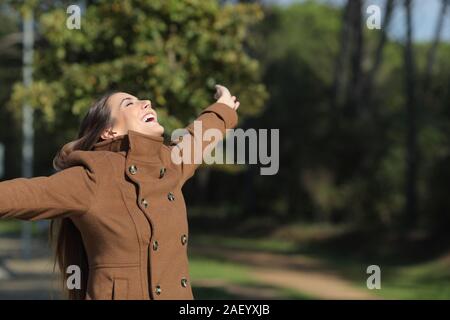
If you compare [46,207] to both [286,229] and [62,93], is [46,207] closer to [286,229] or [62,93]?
[62,93]

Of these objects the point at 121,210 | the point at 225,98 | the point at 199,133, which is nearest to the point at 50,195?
the point at 121,210

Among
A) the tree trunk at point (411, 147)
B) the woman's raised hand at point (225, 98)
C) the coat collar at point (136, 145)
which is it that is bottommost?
the coat collar at point (136, 145)

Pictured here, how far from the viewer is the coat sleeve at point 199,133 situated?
12.2ft

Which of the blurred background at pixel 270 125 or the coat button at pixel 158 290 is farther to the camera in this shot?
the blurred background at pixel 270 125

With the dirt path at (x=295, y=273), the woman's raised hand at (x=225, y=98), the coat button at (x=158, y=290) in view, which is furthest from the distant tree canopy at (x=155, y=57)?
the coat button at (x=158, y=290)

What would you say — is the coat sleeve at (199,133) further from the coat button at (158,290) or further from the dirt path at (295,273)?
the dirt path at (295,273)

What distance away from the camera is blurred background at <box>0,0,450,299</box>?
39.8 feet

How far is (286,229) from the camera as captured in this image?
33500 millimetres

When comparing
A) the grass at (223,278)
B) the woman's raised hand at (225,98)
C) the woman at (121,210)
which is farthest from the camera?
the grass at (223,278)

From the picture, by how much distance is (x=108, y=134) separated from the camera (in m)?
3.57

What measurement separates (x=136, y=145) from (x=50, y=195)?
0.38 meters

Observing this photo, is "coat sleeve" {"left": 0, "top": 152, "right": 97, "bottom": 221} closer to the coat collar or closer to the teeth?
the coat collar

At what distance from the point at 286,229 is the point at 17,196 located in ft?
100
